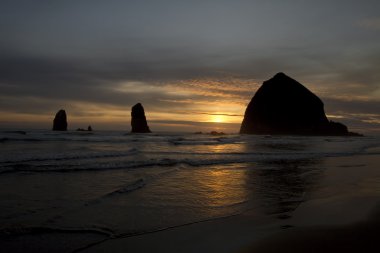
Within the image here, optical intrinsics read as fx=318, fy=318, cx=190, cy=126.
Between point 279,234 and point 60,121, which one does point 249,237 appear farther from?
point 60,121

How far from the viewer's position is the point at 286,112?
110 meters

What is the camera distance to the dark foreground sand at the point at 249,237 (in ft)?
14.0

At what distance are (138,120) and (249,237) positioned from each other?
9835cm

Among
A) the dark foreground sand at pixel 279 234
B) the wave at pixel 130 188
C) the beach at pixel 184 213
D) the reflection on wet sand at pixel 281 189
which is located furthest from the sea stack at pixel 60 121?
the dark foreground sand at pixel 279 234

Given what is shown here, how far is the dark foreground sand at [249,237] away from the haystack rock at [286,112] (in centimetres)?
10186

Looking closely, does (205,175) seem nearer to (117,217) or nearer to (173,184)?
(173,184)

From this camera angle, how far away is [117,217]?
5.80 metres

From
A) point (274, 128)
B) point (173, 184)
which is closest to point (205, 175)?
point (173, 184)

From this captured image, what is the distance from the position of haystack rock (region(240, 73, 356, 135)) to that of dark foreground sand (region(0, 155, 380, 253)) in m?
102

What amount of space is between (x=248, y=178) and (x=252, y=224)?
559cm

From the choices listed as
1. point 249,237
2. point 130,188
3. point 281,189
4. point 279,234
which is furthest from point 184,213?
point 281,189

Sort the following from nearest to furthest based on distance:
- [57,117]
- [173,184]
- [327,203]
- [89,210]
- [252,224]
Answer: [252,224] < [89,210] < [327,203] < [173,184] < [57,117]

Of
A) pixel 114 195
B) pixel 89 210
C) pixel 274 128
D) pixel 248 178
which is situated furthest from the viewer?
pixel 274 128

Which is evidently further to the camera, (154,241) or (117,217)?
(117,217)
